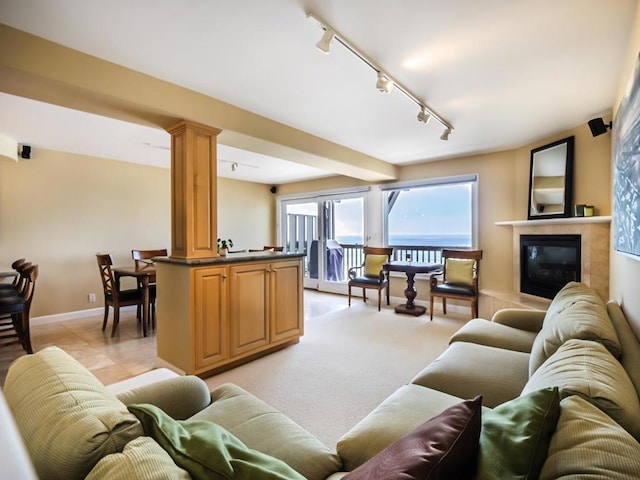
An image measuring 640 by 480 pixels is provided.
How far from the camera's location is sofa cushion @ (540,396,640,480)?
0.62 m

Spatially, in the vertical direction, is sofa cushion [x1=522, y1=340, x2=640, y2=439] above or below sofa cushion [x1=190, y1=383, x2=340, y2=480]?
above

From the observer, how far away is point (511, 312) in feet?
8.22

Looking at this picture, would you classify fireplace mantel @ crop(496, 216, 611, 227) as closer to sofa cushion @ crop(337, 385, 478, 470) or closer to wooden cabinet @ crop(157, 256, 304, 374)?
sofa cushion @ crop(337, 385, 478, 470)

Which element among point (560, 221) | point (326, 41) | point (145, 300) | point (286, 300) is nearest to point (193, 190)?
point (286, 300)

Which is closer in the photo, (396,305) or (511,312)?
(511,312)

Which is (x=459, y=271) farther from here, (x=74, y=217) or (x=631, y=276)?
(x=74, y=217)

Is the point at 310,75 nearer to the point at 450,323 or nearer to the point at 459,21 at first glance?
the point at 459,21

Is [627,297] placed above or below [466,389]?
above

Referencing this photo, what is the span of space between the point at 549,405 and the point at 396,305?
439cm

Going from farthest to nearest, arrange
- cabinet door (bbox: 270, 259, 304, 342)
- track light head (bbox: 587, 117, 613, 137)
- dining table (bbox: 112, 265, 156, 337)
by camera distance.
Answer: dining table (bbox: 112, 265, 156, 337)
cabinet door (bbox: 270, 259, 304, 342)
track light head (bbox: 587, 117, 613, 137)

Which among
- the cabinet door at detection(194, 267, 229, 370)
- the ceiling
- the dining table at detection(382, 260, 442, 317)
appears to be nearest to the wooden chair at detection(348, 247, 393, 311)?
the dining table at detection(382, 260, 442, 317)

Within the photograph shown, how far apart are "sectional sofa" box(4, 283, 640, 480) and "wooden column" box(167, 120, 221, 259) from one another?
5.10 ft

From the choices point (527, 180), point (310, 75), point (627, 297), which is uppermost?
point (310, 75)

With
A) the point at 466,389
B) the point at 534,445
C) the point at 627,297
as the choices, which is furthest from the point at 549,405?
the point at 627,297
